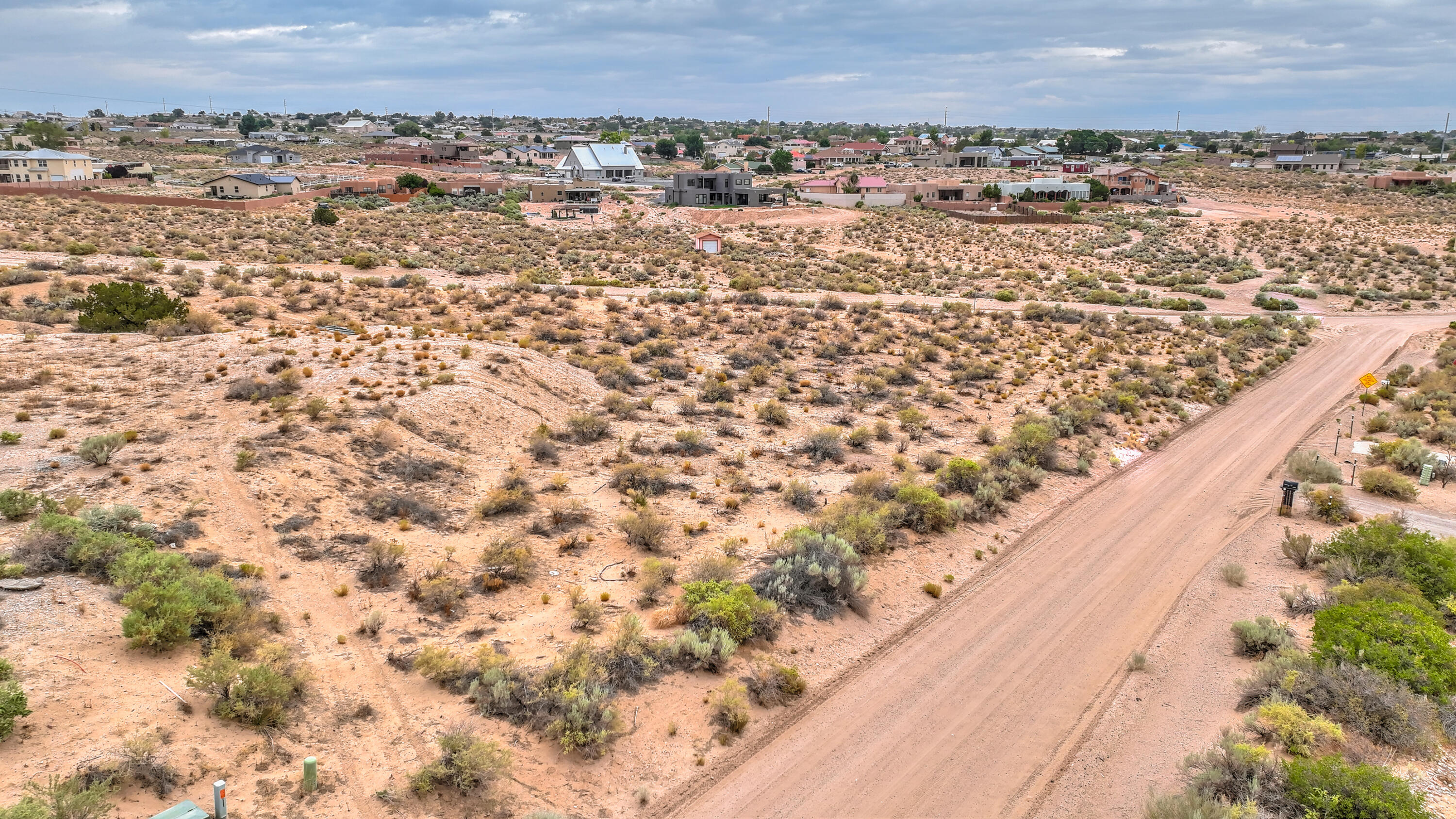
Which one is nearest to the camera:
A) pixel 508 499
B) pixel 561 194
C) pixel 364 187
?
pixel 508 499

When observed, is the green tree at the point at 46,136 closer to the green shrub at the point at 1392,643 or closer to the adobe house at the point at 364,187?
the adobe house at the point at 364,187

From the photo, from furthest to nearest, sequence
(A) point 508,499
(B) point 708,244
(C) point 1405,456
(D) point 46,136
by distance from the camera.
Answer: (D) point 46,136 → (B) point 708,244 → (C) point 1405,456 → (A) point 508,499

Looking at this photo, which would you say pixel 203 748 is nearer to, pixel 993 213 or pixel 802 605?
pixel 802 605

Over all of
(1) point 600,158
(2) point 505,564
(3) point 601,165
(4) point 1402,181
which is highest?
(4) point 1402,181

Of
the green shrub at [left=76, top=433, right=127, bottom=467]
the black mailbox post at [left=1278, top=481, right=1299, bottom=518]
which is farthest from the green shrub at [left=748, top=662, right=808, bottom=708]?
the black mailbox post at [left=1278, top=481, right=1299, bottom=518]

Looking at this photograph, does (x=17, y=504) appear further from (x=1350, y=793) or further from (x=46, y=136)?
(x=46, y=136)

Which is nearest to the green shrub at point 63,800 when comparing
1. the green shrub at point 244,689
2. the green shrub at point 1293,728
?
the green shrub at point 244,689

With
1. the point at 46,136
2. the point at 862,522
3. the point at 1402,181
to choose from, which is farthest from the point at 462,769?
the point at 1402,181
